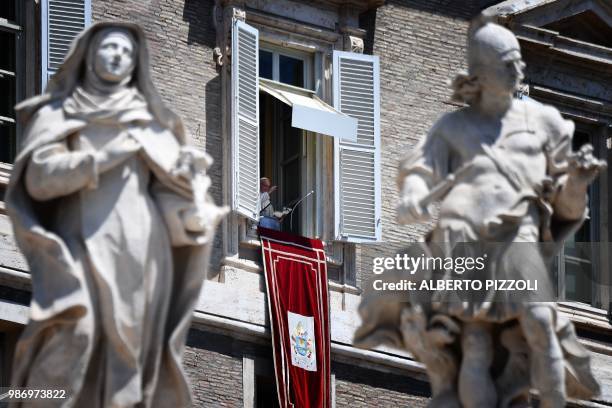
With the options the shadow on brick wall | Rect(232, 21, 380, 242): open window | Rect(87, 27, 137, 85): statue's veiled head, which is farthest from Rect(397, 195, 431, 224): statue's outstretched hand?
the shadow on brick wall

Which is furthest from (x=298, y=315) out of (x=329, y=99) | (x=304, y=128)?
(x=329, y=99)

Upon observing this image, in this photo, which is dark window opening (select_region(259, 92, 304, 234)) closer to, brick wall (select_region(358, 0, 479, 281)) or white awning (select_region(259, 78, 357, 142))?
white awning (select_region(259, 78, 357, 142))

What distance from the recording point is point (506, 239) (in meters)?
22.4

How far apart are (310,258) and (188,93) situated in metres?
2.23

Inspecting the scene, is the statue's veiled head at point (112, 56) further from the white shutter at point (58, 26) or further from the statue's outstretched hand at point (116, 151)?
the white shutter at point (58, 26)

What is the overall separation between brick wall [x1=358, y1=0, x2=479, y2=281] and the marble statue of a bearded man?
16.2m

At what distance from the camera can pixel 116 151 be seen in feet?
71.2

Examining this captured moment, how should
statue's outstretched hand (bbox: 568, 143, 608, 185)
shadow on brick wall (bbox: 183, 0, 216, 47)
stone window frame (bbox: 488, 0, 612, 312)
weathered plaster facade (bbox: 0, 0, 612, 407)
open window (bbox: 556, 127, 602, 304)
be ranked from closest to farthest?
statue's outstretched hand (bbox: 568, 143, 608, 185)
weathered plaster facade (bbox: 0, 0, 612, 407)
shadow on brick wall (bbox: 183, 0, 216, 47)
open window (bbox: 556, 127, 602, 304)
stone window frame (bbox: 488, 0, 612, 312)

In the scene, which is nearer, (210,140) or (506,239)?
(506,239)

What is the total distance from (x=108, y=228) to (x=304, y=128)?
1632 centimetres

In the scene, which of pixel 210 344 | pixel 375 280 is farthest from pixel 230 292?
pixel 375 280

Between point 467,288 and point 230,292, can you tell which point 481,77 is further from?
point 230,292

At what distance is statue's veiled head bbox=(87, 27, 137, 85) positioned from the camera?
2197 centimetres

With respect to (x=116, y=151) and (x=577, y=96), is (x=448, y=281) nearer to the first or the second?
(x=116, y=151)
